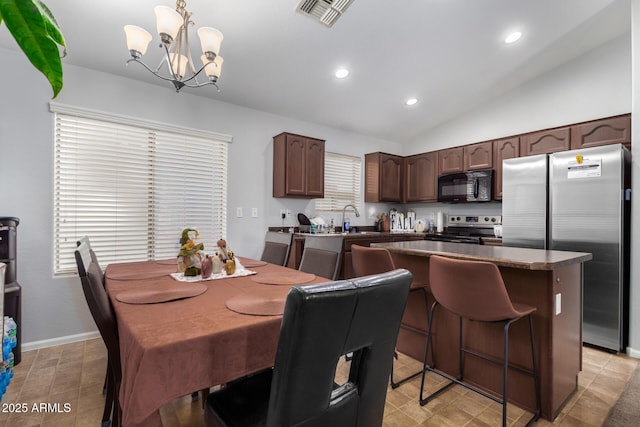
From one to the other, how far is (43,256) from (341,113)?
11.5ft

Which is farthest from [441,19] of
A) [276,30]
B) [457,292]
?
[457,292]

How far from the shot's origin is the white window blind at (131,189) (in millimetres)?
2650

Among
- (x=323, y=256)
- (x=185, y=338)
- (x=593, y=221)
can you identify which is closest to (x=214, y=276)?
(x=323, y=256)

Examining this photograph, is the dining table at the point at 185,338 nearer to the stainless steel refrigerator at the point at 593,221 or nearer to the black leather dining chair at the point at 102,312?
the black leather dining chair at the point at 102,312

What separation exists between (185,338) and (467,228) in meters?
4.38

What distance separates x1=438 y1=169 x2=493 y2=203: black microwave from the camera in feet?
12.8

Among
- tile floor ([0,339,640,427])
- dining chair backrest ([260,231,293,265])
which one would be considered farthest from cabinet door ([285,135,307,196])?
tile floor ([0,339,640,427])

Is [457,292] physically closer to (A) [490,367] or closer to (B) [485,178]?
(A) [490,367]

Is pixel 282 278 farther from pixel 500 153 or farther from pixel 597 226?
pixel 500 153

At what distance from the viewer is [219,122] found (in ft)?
11.3

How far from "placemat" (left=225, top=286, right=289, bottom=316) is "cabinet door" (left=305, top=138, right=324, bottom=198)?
8.17 ft

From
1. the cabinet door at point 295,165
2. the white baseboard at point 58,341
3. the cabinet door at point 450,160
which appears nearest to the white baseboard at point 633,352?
the cabinet door at point 450,160

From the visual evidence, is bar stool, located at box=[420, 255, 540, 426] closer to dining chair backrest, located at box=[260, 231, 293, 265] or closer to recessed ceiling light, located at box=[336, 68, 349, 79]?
dining chair backrest, located at box=[260, 231, 293, 265]

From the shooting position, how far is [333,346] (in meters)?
0.76
